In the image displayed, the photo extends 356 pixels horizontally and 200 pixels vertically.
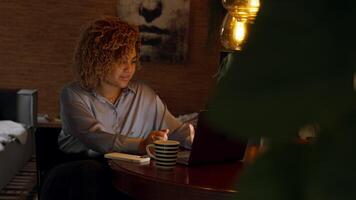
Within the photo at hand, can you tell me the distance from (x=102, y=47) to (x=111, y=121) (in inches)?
14.1

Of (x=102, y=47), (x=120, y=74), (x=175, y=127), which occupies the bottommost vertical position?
(x=175, y=127)

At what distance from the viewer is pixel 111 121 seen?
3301 millimetres

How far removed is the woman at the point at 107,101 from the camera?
3166mm

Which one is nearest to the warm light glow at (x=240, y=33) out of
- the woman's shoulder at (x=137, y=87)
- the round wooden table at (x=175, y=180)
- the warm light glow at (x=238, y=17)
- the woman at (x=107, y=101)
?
the warm light glow at (x=238, y=17)

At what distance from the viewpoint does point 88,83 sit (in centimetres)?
326

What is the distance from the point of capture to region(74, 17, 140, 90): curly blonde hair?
3281 millimetres

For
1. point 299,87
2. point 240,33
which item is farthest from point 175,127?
point 299,87

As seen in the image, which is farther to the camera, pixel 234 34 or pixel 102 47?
pixel 102 47

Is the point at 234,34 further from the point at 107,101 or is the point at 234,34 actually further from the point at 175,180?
the point at 107,101

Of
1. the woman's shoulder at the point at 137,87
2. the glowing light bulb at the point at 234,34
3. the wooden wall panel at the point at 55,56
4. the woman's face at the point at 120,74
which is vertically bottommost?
the wooden wall panel at the point at 55,56

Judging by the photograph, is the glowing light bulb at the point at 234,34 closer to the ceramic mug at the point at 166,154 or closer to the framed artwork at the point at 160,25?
the ceramic mug at the point at 166,154

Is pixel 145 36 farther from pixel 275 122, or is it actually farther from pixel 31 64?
pixel 275 122

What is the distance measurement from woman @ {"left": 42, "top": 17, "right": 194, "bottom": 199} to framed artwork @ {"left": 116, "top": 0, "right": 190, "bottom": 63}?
385 cm

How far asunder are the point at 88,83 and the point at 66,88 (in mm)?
106
